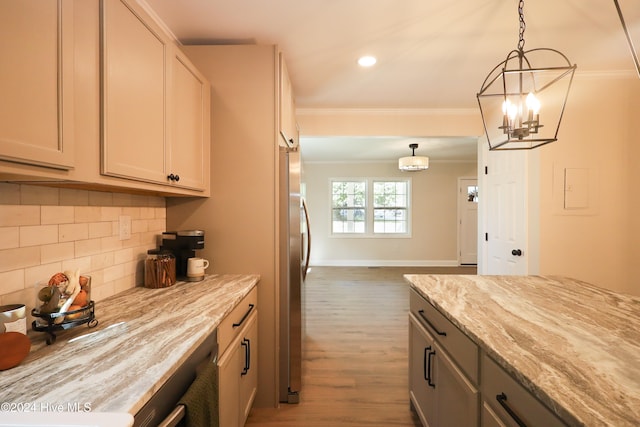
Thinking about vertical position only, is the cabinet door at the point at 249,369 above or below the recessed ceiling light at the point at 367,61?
below

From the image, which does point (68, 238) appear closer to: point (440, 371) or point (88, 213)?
point (88, 213)

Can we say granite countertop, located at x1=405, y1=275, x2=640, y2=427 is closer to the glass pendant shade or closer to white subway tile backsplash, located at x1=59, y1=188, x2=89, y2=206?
the glass pendant shade

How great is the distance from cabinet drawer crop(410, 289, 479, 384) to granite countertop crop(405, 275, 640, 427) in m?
0.06

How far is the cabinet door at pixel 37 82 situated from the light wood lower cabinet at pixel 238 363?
0.90 m

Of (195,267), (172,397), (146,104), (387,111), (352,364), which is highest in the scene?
(387,111)

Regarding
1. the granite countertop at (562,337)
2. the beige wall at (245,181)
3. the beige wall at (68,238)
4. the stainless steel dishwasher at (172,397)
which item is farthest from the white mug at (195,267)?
the granite countertop at (562,337)

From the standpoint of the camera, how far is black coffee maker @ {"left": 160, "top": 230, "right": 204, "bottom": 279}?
176cm

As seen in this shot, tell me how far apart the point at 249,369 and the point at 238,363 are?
25cm

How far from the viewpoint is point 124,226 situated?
1598 millimetres

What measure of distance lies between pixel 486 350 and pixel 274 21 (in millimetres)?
2019

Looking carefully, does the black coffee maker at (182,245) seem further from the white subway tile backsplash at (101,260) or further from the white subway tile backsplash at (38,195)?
the white subway tile backsplash at (38,195)

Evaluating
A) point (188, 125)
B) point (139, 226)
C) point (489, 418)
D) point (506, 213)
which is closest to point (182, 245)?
point (139, 226)

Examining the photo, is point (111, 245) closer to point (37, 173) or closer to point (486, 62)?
point (37, 173)

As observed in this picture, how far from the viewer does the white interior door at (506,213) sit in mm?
2787
